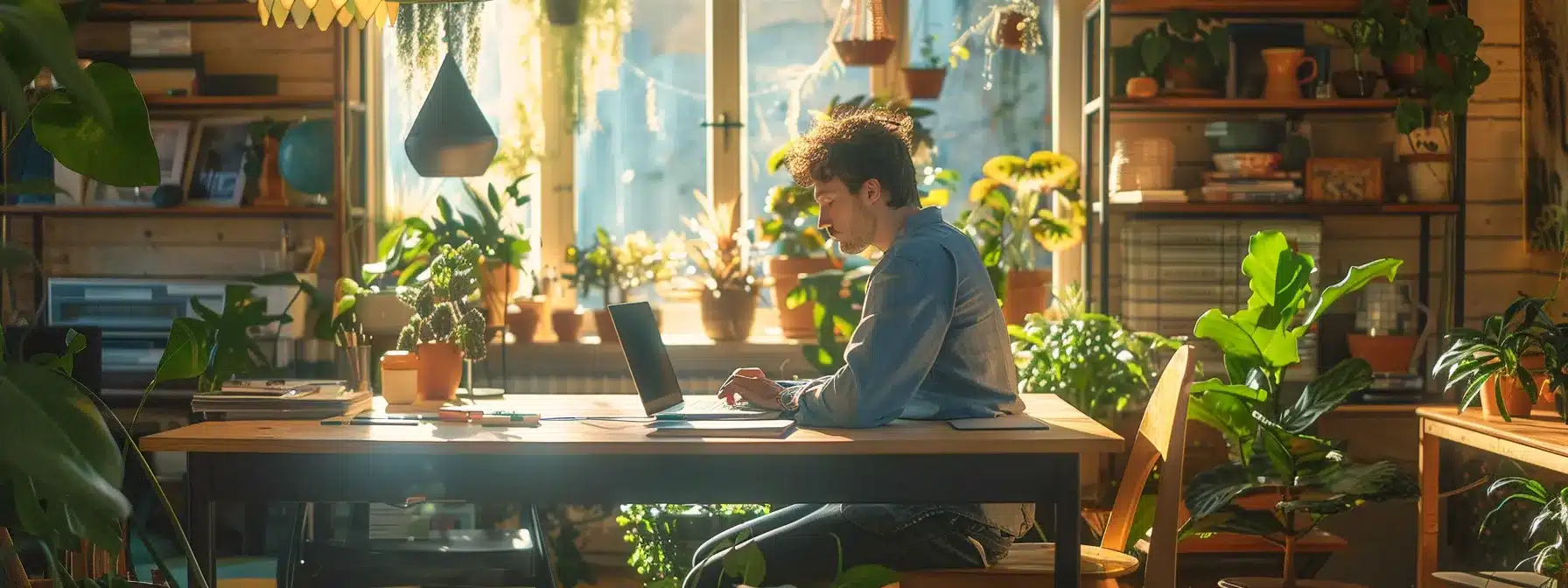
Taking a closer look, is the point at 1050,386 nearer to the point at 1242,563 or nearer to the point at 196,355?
the point at 1242,563

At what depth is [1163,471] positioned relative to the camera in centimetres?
255

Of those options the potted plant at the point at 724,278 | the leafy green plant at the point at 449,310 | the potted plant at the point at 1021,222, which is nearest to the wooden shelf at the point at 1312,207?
the potted plant at the point at 1021,222

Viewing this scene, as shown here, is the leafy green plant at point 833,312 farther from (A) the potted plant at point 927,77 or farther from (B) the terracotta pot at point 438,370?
(B) the terracotta pot at point 438,370

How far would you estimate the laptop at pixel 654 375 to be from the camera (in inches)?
108

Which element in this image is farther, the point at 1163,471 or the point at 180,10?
the point at 180,10

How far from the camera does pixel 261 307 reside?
11.9 ft

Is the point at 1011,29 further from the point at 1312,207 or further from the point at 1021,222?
the point at 1312,207

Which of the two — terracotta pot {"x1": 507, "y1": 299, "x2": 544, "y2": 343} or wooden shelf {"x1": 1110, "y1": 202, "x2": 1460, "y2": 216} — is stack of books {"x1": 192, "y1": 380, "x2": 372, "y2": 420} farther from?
wooden shelf {"x1": 1110, "y1": 202, "x2": 1460, "y2": 216}

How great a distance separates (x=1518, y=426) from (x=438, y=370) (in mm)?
2388

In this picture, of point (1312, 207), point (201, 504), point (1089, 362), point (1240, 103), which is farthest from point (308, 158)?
point (1312, 207)

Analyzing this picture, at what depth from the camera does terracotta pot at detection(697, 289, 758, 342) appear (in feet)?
15.2

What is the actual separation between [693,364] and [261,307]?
1.43 metres

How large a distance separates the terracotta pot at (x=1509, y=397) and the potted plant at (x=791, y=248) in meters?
1.92

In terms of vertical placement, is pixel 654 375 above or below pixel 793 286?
below
